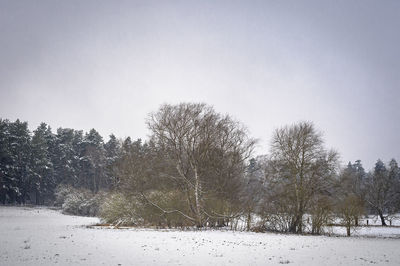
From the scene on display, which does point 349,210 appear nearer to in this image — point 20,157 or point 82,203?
point 82,203

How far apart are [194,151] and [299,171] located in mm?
9318

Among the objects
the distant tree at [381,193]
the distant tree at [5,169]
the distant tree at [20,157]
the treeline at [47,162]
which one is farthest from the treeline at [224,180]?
the distant tree at [20,157]

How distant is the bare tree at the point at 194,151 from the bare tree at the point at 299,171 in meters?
5.61

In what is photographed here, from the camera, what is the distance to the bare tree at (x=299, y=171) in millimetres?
24922

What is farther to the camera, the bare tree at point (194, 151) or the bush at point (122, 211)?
the bare tree at point (194, 151)

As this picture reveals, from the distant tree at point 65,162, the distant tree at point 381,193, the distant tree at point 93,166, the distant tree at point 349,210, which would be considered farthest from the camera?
the distant tree at point 65,162

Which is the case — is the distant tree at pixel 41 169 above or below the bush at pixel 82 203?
above

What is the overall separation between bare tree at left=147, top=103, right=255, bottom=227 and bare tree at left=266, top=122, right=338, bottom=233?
221 inches

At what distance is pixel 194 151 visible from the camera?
28031mm

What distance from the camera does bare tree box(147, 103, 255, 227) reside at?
1084 inches

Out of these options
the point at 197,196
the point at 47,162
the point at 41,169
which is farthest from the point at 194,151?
the point at 41,169

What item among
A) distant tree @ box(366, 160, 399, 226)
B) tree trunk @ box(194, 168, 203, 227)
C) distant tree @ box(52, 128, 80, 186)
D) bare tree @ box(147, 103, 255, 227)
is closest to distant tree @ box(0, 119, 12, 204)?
distant tree @ box(52, 128, 80, 186)

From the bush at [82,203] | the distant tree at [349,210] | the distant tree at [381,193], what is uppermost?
the distant tree at [381,193]

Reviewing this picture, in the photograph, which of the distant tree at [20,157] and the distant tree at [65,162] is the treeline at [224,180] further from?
the distant tree at [65,162]
